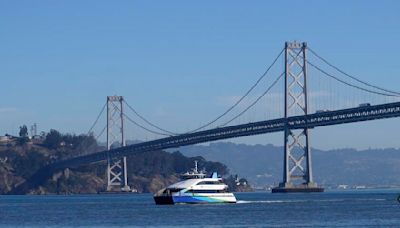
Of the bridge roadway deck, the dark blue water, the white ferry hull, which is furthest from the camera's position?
the bridge roadway deck

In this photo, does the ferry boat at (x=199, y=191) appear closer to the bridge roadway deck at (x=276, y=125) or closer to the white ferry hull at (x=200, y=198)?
the white ferry hull at (x=200, y=198)

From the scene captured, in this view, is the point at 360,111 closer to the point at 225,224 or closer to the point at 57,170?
the point at 225,224

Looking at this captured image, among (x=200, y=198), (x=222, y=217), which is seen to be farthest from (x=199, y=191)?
(x=222, y=217)

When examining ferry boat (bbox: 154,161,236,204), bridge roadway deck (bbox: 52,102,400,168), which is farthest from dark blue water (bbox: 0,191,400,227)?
bridge roadway deck (bbox: 52,102,400,168)

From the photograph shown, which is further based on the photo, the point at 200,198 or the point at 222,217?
the point at 200,198

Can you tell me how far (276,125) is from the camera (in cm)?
13425

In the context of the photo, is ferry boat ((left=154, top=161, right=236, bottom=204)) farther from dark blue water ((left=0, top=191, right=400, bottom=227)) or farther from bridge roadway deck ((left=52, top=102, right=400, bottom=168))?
bridge roadway deck ((left=52, top=102, right=400, bottom=168))

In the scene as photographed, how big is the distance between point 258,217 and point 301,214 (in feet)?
14.0

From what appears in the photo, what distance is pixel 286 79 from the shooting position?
136125mm

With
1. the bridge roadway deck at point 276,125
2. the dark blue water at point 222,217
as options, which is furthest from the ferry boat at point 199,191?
the bridge roadway deck at point 276,125

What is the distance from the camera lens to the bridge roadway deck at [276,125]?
122 m

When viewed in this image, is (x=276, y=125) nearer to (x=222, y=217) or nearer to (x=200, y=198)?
(x=200, y=198)

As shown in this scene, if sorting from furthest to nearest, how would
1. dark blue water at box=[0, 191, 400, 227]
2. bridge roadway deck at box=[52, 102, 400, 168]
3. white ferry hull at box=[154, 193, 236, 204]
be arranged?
bridge roadway deck at box=[52, 102, 400, 168]
white ferry hull at box=[154, 193, 236, 204]
dark blue water at box=[0, 191, 400, 227]

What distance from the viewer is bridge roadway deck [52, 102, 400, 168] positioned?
401ft
